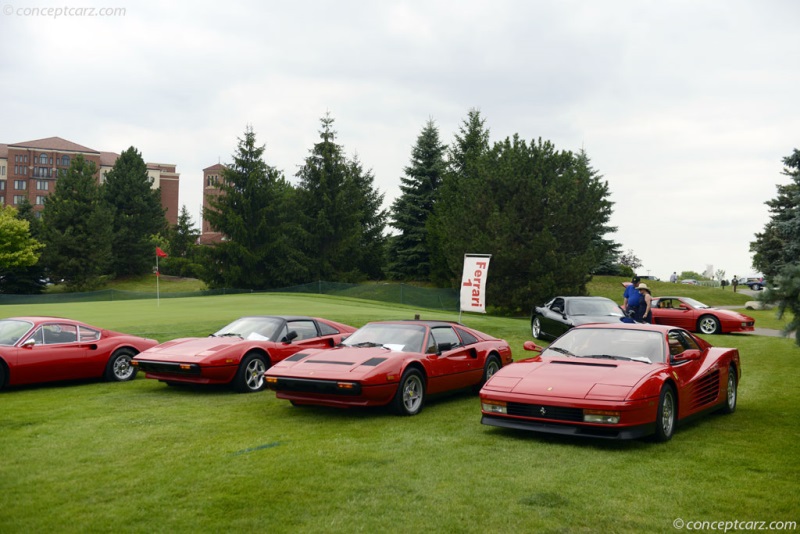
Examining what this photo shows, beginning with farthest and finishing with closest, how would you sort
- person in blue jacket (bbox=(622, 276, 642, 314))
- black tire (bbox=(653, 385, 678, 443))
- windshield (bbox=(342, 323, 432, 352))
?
person in blue jacket (bbox=(622, 276, 642, 314)), windshield (bbox=(342, 323, 432, 352)), black tire (bbox=(653, 385, 678, 443))

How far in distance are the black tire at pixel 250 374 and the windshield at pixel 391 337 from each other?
6.18 ft

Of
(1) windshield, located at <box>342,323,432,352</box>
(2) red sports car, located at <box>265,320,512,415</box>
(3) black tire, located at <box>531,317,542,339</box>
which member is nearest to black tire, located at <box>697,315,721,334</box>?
(3) black tire, located at <box>531,317,542,339</box>

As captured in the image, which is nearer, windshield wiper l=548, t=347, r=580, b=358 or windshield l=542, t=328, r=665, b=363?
windshield l=542, t=328, r=665, b=363

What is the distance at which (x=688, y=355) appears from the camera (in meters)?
8.46

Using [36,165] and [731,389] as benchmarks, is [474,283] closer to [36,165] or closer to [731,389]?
[731,389]

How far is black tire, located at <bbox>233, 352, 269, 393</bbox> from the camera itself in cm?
1104

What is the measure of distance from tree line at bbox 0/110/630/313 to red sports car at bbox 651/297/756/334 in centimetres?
1012

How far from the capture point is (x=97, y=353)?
40.0 ft

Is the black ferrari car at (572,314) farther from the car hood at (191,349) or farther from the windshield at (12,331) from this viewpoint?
the windshield at (12,331)

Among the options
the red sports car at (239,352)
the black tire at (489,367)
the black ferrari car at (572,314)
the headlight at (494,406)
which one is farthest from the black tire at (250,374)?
the black ferrari car at (572,314)

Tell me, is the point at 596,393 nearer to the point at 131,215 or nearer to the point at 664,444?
the point at 664,444

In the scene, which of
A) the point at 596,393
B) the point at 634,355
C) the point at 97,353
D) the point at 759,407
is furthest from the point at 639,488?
the point at 97,353

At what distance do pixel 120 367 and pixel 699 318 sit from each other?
1797 centimetres

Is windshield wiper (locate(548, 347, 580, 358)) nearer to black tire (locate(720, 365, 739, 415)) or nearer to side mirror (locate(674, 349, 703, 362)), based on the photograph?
side mirror (locate(674, 349, 703, 362))
